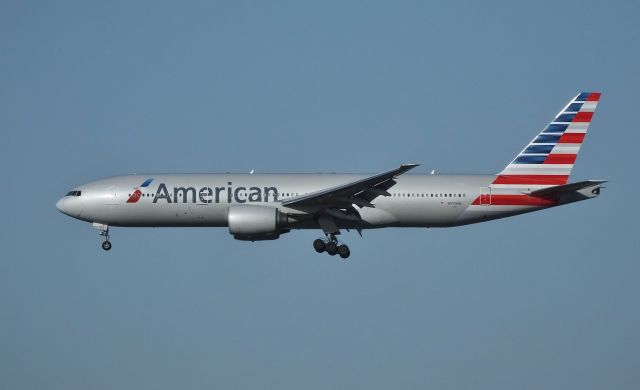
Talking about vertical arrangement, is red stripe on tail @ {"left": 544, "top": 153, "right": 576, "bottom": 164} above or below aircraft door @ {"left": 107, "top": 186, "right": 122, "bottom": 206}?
above

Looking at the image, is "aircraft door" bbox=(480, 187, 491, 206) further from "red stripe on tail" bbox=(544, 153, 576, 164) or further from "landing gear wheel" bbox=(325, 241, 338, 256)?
"landing gear wheel" bbox=(325, 241, 338, 256)

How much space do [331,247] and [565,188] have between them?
36.4ft

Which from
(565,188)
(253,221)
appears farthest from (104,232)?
(565,188)

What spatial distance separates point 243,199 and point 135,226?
214 inches

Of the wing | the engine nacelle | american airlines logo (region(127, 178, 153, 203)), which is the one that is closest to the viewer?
the wing

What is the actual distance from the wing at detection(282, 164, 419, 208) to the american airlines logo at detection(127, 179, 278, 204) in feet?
4.61

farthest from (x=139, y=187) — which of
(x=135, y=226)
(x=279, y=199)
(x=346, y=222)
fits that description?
(x=346, y=222)

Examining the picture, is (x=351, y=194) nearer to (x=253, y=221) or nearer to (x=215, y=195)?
(x=253, y=221)

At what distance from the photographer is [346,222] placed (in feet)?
174

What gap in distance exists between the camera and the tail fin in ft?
181

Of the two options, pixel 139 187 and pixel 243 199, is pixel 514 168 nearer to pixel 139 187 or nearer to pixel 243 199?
pixel 243 199

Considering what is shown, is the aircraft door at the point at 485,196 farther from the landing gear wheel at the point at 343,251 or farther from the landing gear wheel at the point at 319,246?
the landing gear wheel at the point at 319,246

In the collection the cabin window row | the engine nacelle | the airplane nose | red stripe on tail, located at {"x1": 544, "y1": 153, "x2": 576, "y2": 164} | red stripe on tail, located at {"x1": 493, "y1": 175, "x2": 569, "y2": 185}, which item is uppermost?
red stripe on tail, located at {"x1": 544, "y1": 153, "x2": 576, "y2": 164}

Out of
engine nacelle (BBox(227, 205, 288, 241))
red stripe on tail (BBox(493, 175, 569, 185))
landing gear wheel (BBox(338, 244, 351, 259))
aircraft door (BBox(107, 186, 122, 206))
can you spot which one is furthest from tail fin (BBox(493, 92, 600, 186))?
aircraft door (BBox(107, 186, 122, 206))
